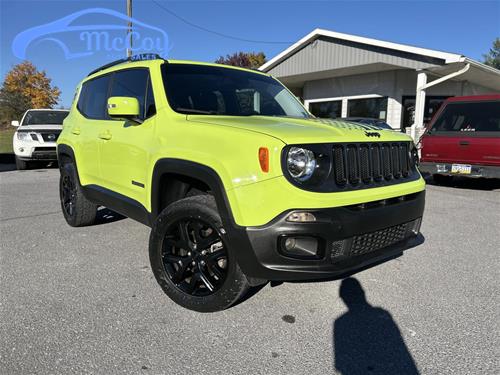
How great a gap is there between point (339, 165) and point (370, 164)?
1.18 ft

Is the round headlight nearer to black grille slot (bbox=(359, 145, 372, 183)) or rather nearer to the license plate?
black grille slot (bbox=(359, 145, 372, 183))

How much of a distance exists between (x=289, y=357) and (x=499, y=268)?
2637mm

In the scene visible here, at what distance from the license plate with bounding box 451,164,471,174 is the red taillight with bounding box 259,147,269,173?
7.03 metres

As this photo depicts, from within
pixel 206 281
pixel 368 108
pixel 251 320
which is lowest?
pixel 251 320

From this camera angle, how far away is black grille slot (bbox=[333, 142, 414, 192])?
103 inches

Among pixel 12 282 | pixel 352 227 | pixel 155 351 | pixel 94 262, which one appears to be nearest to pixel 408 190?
pixel 352 227

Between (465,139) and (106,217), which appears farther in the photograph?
(465,139)

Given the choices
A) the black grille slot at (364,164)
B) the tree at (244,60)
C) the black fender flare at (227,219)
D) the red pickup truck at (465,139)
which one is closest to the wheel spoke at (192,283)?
the black fender flare at (227,219)

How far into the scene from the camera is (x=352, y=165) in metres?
2.69

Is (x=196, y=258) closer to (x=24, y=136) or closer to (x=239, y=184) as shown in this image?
(x=239, y=184)

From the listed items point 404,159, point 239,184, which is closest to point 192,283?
point 239,184

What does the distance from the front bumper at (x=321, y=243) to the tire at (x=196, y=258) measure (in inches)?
8.0

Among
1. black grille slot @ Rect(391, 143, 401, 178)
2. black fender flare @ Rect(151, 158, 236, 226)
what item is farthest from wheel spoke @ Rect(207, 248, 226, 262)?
black grille slot @ Rect(391, 143, 401, 178)

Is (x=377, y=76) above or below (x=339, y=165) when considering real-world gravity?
above
